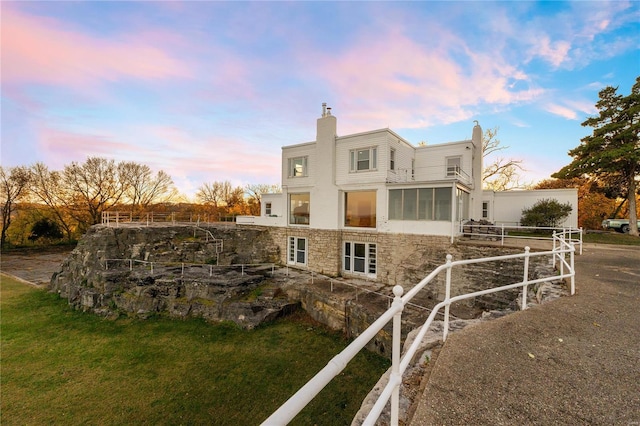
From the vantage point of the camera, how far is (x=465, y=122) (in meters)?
16.5

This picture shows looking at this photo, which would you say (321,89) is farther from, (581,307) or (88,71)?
(581,307)

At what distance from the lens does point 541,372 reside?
2.44 meters

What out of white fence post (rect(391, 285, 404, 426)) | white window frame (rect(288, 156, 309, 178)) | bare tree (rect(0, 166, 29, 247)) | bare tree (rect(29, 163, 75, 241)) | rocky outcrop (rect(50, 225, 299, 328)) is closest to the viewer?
white fence post (rect(391, 285, 404, 426))

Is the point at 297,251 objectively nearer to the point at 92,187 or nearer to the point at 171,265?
the point at 171,265

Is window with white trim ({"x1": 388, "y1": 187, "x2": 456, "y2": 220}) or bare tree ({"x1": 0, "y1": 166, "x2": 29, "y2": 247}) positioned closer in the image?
A: window with white trim ({"x1": 388, "y1": 187, "x2": 456, "y2": 220})

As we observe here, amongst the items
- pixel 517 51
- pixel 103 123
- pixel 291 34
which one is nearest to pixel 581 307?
pixel 517 51

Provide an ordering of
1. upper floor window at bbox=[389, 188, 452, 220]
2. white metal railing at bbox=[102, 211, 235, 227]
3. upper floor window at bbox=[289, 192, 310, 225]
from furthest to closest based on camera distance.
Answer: white metal railing at bbox=[102, 211, 235, 227], upper floor window at bbox=[289, 192, 310, 225], upper floor window at bbox=[389, 188, 452, 220]

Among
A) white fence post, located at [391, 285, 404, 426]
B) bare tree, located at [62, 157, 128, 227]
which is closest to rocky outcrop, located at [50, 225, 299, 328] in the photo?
white fence post, located at [391, 285, 404, 426]

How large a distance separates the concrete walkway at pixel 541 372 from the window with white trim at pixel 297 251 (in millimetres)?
12700

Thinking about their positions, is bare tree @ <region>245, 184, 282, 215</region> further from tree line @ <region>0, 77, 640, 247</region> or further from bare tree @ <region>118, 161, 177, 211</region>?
bare tree @ <region>118, 161, 177, 211</region>

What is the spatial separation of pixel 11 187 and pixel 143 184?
12595 mm

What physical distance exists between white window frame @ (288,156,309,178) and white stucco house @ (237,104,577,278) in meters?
0.07

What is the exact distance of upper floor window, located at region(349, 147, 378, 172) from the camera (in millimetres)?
13453

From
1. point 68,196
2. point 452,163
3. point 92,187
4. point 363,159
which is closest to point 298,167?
point 363,159
